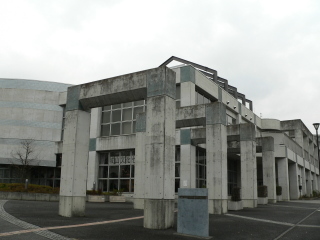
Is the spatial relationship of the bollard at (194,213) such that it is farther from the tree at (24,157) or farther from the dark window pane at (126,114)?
the tree at (24,157)

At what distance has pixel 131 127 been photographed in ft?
111

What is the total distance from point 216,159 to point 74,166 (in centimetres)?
859

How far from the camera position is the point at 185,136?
30234mm

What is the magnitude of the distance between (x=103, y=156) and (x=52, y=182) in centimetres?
994

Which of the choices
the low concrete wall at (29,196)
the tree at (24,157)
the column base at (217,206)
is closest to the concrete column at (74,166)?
the column base at (217,206)

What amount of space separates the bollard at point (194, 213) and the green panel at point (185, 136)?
19610 millimetres

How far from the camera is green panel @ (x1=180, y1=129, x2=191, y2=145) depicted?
2997 centimetres

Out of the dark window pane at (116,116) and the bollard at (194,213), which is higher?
the dark window pane at (116,116)

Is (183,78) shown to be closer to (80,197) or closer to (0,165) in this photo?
(80,197)

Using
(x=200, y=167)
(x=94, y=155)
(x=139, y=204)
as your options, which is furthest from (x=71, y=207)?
(x=94, y=155)

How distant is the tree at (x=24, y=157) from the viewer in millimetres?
38250

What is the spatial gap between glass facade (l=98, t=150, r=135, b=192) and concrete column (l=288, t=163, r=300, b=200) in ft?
79.3

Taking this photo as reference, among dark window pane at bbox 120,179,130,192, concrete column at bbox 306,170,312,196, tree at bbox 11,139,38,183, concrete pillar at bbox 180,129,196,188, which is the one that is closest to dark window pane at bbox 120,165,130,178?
dark window pane at bbox 120,179,130,192

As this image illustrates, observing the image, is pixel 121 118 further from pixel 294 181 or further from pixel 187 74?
pixel 294 181
